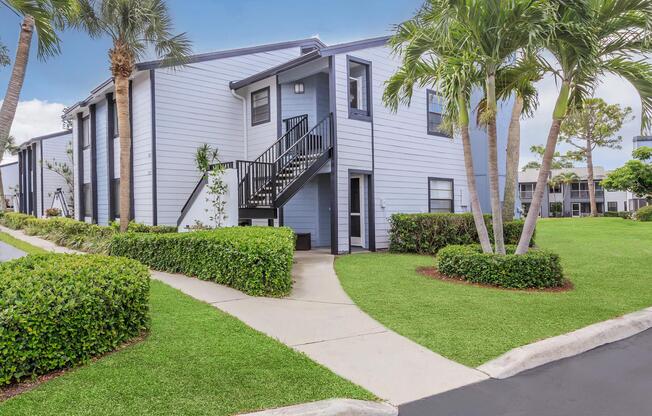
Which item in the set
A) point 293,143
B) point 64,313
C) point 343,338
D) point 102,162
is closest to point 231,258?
point 343,338

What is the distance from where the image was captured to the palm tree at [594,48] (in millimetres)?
7215

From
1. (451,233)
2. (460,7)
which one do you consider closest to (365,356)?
(460,7)

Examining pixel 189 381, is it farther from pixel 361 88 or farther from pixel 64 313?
pixel 361 88

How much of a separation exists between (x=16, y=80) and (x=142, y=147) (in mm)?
6611

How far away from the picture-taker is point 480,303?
6.78 meters

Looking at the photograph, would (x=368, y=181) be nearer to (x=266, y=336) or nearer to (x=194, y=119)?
(x=194, y=119)

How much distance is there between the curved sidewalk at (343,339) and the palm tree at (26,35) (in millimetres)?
3823

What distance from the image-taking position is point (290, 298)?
23.3 feet

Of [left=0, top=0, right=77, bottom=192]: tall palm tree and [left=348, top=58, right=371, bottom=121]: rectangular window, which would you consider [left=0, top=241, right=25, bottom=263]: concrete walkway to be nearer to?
[left=0, top=0, right=77, bottom=192]: tall palm tree

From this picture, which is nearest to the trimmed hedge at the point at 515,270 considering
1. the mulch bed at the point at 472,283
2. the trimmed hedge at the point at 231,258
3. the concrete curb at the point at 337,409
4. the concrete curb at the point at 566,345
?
the mulch bed at the point at 472,283

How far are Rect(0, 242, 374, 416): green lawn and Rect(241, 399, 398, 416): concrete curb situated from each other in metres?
0.11

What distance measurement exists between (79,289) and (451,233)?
34.4ft

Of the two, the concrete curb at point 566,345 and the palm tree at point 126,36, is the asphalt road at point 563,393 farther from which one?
the palm tree at point 126,36

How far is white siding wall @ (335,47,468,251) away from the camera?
12578 mm
